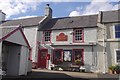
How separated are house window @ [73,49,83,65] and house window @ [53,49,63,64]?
166 centimetres

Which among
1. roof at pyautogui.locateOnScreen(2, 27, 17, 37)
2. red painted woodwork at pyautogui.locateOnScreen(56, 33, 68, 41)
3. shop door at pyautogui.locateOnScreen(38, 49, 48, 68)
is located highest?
red painted woodwork at pyautogui.locateOnScreen(56, 33, 68, 41)

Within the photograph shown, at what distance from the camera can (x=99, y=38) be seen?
21.9 metres

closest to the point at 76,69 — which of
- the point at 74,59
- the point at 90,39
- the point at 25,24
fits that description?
the point at 74,59

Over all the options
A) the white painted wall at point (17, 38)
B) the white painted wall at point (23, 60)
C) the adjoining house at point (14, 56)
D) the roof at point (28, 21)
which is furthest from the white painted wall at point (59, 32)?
the white painted wall at point (17, 38)

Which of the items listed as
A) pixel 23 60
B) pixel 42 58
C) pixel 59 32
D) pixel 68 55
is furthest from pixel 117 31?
pixel 23 60

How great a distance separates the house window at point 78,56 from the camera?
866 inches

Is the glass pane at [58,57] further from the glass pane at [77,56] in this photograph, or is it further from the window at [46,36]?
the window at [46,36]

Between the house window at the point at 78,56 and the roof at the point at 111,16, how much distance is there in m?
4.54

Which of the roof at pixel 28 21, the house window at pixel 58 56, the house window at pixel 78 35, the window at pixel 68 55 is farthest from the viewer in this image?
the roof at pixel 28 21

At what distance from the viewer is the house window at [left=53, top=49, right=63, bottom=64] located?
23131mm

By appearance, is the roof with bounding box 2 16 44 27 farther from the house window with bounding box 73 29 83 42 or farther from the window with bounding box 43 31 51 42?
the house window with bounding box 73 29 83 42

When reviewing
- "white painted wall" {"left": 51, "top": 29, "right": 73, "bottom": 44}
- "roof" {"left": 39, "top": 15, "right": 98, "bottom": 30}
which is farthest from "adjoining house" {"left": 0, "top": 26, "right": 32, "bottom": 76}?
"roof" {"left": 39, "top": 15, "right": 98, "bottom": 30}

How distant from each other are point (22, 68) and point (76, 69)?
8.24 metres

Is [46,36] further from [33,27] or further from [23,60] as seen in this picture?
[23,60]
